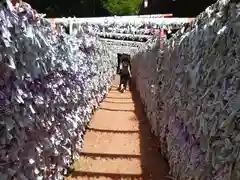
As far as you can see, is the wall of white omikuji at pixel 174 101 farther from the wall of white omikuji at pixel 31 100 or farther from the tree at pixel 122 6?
the tree at pixel 122 6

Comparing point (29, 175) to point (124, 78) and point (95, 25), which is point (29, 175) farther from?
point (124, 78)

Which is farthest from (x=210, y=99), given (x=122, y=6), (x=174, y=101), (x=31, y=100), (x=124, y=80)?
(x=122, y=6)

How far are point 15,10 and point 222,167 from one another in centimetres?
204

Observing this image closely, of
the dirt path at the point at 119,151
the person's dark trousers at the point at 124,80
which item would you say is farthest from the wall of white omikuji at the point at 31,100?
the person's dark trousers at the point at 124,80

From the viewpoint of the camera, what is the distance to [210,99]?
134 inches

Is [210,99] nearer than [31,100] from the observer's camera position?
Yes

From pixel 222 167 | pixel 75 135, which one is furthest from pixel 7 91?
pixel 75 135

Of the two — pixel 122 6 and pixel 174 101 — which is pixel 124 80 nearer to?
pixel 174 101

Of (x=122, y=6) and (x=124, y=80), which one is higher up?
(x=122, y=6)

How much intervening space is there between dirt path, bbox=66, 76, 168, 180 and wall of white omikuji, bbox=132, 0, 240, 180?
1692 mm

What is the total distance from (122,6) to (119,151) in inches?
1579

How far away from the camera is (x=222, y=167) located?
9.44 feet

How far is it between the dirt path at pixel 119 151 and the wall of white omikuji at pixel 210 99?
1.69 m

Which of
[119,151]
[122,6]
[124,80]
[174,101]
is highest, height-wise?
[174,101]
